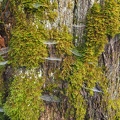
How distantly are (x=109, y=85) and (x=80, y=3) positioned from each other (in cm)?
63

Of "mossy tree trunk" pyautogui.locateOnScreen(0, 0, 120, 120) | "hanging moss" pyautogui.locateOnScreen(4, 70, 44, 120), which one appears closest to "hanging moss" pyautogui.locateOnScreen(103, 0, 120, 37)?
"mossy tree trunk" pyautogui.locateOnScreen(0, 0, 120, 120)

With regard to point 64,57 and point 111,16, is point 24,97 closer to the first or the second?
point 64,57

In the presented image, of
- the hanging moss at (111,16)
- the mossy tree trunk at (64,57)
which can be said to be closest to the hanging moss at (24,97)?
the mossy tree trunk at (64,57)

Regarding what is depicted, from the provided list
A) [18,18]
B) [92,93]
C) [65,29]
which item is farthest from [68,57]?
[18,18]

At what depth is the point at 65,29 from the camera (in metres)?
1.71

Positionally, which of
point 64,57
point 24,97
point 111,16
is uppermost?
point 111,16

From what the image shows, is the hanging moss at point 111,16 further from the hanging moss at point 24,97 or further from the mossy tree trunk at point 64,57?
the hanging moss at point 24,97

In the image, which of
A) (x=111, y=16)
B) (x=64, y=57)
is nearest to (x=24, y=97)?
(x=64, y=57)

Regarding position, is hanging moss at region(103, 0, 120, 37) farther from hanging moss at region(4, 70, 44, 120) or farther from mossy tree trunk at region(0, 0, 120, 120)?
hanging moss at region(4, 70, 44, 120)

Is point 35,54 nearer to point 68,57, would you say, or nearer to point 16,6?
point 68,57

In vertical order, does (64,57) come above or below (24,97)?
above

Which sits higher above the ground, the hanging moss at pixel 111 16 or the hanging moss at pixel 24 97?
the hanging moss at pixel 111 16

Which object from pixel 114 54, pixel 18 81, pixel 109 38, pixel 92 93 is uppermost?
pixel 109 38

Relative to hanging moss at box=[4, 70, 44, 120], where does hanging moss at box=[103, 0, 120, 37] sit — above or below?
above
